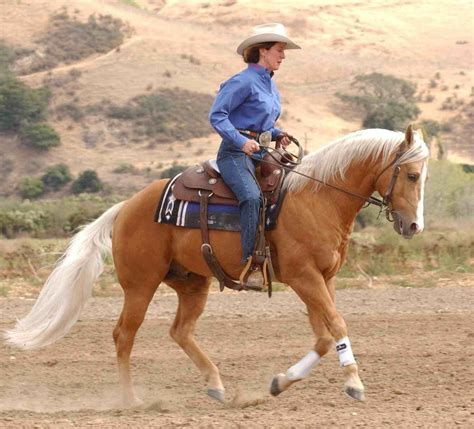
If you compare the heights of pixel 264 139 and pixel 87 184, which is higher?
pixel 264 139

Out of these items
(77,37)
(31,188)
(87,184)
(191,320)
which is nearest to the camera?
(191,320)

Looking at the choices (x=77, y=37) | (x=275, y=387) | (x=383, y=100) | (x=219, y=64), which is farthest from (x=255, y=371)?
(x=77, y=37)

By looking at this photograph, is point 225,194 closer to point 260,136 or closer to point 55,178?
point 260,136

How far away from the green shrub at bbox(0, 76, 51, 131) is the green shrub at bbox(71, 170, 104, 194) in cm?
773

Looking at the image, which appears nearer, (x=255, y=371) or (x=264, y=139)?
(x=264, y=139)

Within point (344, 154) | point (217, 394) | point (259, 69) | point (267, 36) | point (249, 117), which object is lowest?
point (217, 394)

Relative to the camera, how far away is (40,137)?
51344mm

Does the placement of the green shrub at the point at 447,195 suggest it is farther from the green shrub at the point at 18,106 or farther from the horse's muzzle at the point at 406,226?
the green shrub at the point at 18,106

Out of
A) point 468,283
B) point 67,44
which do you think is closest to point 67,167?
point 67,44

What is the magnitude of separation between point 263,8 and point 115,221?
8099cm

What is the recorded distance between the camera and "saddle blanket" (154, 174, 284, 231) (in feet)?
25.9

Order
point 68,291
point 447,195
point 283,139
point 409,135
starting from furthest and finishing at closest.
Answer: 1. point 447,195
2. point 68,291
3. point 283,139
4. point 409,135

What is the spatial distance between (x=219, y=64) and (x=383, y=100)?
1027 centimetres

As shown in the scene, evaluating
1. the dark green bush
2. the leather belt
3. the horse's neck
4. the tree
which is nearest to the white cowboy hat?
the leather belt
